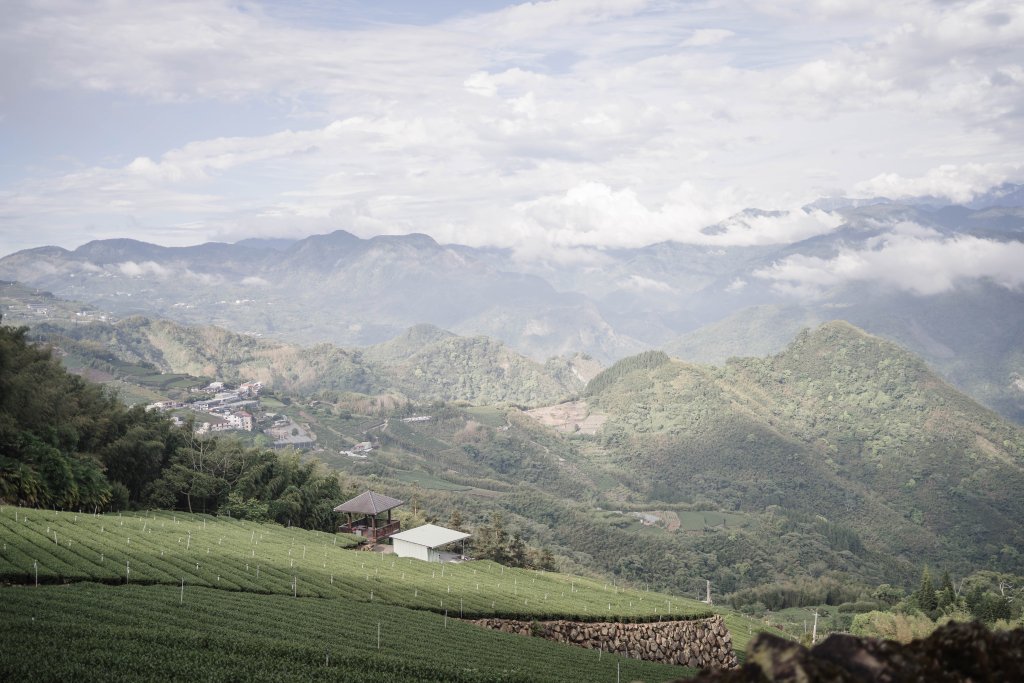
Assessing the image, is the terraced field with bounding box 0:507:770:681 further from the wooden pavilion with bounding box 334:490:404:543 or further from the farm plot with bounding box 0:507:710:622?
the wooden pavilion with bounding box 334:490:404:543

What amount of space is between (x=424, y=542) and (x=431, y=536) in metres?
1.22

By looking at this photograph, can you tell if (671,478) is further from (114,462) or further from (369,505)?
(114,462)

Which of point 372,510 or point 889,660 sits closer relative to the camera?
point 889,660

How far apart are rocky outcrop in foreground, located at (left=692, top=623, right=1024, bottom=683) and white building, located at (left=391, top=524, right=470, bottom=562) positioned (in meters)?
45.3

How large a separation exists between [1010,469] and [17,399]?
175m

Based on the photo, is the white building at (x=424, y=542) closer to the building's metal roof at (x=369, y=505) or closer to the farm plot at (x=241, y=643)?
the building's metal roof at (x=369, y=505)

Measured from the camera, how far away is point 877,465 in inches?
6560

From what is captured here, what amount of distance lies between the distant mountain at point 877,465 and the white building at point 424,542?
105811mm

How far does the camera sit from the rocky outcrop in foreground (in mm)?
6176

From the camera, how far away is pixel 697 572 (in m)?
108

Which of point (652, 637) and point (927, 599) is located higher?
point (652, 637)

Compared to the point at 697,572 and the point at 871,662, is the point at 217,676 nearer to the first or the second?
the point at 871,662

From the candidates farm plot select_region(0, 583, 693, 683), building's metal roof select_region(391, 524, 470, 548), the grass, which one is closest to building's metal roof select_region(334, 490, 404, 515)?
building's metal roof select_region(391, 524, 470, 548)

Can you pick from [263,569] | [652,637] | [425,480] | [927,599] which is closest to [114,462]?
[263,569]
